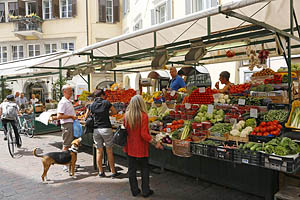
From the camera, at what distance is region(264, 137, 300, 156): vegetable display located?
3.32 metres

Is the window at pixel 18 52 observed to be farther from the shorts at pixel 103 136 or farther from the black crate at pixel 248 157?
the black crate at pixel 248 157

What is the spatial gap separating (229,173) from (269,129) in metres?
0.98

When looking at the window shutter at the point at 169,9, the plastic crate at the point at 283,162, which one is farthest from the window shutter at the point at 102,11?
the plastic crate at the point at 283,162

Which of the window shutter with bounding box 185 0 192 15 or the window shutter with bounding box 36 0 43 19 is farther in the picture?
the window shutter with bounding box 36 0 43 19

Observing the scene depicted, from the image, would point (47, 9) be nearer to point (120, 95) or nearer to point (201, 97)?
point (120, 95)

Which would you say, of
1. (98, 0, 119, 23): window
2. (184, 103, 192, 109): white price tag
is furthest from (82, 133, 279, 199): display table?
(98, 0, 119, 23): window

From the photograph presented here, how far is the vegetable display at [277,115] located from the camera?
167 inches

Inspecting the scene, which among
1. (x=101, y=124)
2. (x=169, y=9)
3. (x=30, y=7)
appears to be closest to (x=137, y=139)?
(x=101, y=124)

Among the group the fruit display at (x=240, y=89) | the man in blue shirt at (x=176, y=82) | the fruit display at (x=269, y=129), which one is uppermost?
the man in blue shirt at (x=176, y=82)

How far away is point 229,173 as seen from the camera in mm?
4336

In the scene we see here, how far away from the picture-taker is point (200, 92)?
5.71 meters

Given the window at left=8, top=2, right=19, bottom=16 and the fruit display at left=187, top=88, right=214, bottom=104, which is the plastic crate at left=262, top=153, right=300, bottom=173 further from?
the window at left=8, top=2, right=19, bottom=16

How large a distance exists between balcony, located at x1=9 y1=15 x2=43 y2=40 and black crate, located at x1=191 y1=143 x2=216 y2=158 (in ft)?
74.5

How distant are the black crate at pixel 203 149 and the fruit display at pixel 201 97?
5.42 feet
